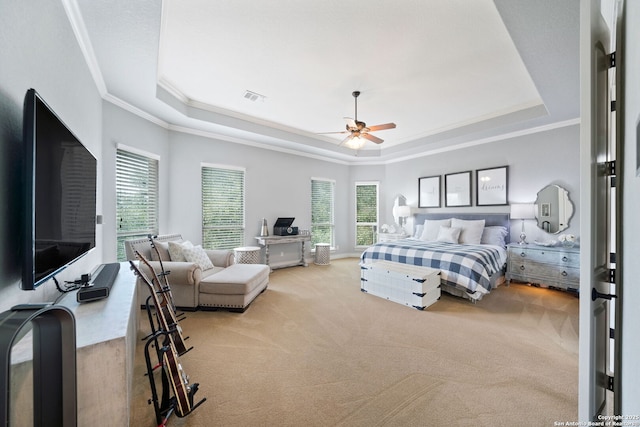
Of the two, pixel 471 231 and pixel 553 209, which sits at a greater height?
pixel 553 209

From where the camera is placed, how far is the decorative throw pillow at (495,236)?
186 inches

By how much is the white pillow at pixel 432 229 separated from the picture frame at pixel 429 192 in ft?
1.97

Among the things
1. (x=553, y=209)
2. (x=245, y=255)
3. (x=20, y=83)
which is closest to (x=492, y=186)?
(x=553, y=209)

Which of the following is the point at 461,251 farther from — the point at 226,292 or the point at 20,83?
the point at 20,83

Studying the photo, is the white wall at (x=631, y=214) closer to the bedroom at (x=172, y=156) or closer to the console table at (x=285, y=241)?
the bedroom at (x=172, y=156)

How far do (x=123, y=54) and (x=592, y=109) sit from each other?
355 centimetres

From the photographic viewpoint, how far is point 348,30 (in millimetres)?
2414

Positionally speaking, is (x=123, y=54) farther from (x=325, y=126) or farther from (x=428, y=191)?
(x=428, y=191)

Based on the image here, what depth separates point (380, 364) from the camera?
84.4 inches

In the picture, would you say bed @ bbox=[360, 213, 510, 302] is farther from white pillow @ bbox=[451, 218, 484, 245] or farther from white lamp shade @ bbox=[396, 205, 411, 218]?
white lamp shade @ bbox=[396, 205, 411, 218]

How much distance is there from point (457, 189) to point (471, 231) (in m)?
1.14

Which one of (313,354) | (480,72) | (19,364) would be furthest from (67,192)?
(480,72)

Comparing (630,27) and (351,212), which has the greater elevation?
(630,27)

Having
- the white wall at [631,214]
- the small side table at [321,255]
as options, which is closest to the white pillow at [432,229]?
the small side table at [321,255]
